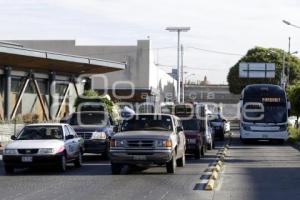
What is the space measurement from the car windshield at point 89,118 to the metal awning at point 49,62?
13.3 meters

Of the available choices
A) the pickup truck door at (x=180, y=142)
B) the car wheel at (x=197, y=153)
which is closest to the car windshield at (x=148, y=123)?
the pickup truck door at (x=180, y=142)

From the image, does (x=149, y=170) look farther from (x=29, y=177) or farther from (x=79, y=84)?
(x=79, y=84)

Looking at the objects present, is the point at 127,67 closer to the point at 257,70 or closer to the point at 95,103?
the point at 257,70

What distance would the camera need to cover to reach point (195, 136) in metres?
28.0

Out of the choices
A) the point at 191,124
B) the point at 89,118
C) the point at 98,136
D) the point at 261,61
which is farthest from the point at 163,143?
the point at 261,61

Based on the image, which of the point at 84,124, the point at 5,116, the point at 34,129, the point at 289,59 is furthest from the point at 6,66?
the point at 289,59

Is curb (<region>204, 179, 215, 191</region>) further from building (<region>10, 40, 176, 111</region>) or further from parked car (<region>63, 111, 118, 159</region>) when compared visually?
building (<region>10, 40, 176, 111</region>)

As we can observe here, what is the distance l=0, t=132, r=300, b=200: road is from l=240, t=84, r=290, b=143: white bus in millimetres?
17073

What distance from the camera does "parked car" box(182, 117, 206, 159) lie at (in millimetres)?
27734

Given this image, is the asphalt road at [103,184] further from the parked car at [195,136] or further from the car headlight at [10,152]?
the parked car at [195,136]

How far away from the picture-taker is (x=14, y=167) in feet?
67.3

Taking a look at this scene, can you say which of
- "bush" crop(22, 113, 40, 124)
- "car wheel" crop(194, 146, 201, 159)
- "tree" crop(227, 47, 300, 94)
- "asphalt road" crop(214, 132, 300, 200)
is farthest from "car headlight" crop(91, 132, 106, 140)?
"tree" crop(227, 47, 300, 94)

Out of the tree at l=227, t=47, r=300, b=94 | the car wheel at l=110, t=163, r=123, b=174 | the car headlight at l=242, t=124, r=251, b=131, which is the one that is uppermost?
the tree at l=227, t=47, r=300, b=94

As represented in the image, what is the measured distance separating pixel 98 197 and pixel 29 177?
5.22 m
